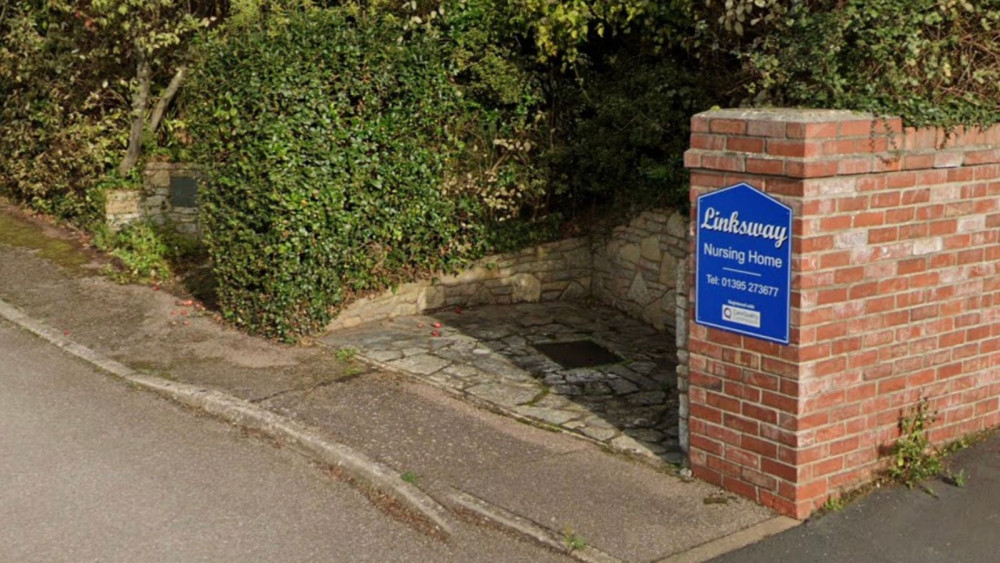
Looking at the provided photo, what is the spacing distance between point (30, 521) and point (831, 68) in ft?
16.1

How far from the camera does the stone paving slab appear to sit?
7188mm

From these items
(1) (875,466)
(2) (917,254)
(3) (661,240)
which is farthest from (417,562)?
(3) (661,240)

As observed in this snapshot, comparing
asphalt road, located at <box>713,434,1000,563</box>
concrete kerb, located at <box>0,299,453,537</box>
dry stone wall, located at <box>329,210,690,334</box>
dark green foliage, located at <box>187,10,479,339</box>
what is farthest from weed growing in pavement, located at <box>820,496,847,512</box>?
dark green foliage, located at <box>187,10,479,339</box>

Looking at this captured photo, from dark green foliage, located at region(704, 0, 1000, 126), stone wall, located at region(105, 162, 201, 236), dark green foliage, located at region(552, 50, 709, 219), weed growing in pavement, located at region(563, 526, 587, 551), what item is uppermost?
dark green foliage, located at region(704, 0, 1000, 126)

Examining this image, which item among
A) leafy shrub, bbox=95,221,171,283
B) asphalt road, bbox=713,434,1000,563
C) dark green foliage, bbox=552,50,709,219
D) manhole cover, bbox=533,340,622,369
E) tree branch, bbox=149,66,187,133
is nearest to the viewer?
asphalt road, bbox=713,434,1000,563

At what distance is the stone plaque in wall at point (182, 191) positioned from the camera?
1209 cm

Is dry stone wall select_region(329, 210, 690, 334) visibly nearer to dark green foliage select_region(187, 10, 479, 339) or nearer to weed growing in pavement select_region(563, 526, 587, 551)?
dark green foliage select_region(187, 10, 479, 339)

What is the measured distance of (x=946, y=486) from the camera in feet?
19.7

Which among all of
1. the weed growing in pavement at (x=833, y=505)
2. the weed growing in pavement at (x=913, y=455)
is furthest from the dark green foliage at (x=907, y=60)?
the weed growing in pavement at (x=833, y=505)

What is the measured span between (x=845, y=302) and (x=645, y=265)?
4225 mm

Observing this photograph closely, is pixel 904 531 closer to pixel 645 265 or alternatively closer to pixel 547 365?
pixel 547 365

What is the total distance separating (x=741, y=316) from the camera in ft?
19.2

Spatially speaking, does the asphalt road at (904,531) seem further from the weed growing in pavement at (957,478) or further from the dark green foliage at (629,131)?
the dark green foliage at (629,131)

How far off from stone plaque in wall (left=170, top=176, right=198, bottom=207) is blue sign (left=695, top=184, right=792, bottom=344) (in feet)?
24.6
